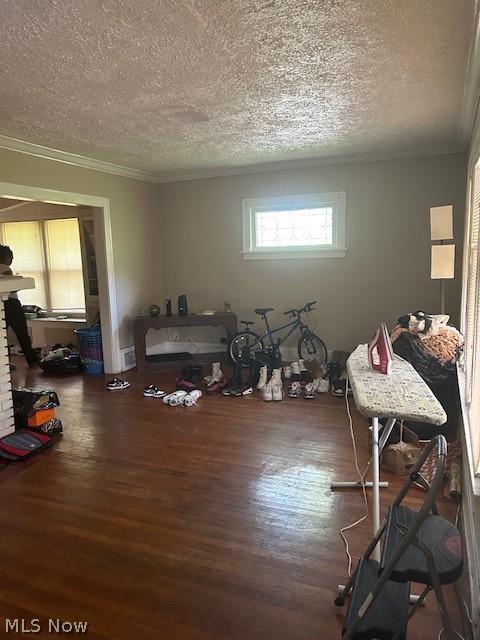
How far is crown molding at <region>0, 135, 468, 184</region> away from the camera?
4.01 meters

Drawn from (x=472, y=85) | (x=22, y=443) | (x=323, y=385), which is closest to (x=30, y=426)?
(x=22, y=443)

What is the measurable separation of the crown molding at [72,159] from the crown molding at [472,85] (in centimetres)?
347

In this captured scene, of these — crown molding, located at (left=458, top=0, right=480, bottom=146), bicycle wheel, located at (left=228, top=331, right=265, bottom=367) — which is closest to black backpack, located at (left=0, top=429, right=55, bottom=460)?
bicycle wheel, located at (left=228, top=331, right=265, bottom=367)

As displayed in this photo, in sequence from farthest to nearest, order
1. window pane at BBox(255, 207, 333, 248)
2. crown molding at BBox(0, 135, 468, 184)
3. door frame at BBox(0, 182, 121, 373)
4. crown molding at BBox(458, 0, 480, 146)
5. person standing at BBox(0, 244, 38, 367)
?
person standing at BBox(0, 244, 38, 367) → window pane at BBox(255, 207, 333, 248) → door frame at BBox(0, 182, 121, 373) → crown molding at BBox(0, 135, 468, 184) → crown molding at BBox(458, 0, 480, 146)

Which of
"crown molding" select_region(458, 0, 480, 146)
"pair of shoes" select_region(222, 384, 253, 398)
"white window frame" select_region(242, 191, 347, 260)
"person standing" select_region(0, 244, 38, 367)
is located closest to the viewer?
"crown molding" select_region(458, 0, 480, 146)

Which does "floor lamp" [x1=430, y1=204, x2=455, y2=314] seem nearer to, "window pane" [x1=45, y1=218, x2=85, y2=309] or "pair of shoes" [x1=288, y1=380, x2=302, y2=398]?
"pair of shoes" [x1=288, y1=380, x2=302, y2=398]

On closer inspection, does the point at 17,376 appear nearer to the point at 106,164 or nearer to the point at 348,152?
the point at 106,164

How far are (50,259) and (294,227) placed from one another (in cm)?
410

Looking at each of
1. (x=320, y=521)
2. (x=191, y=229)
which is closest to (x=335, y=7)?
(x=320, y=521)

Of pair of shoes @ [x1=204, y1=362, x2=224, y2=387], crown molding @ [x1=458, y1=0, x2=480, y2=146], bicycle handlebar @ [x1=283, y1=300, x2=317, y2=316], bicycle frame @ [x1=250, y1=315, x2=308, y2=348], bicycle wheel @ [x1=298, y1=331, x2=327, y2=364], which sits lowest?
pair of shoes @ [x1=204, y1=362, x2=224, y2=387]

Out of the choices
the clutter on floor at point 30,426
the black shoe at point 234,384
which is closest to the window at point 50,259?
the black shoe at point 234,384

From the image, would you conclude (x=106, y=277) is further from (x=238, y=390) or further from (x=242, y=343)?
(x=238, y=390)

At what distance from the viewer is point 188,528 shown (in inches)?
90.2

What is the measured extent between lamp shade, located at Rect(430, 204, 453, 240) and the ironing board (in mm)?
1826
